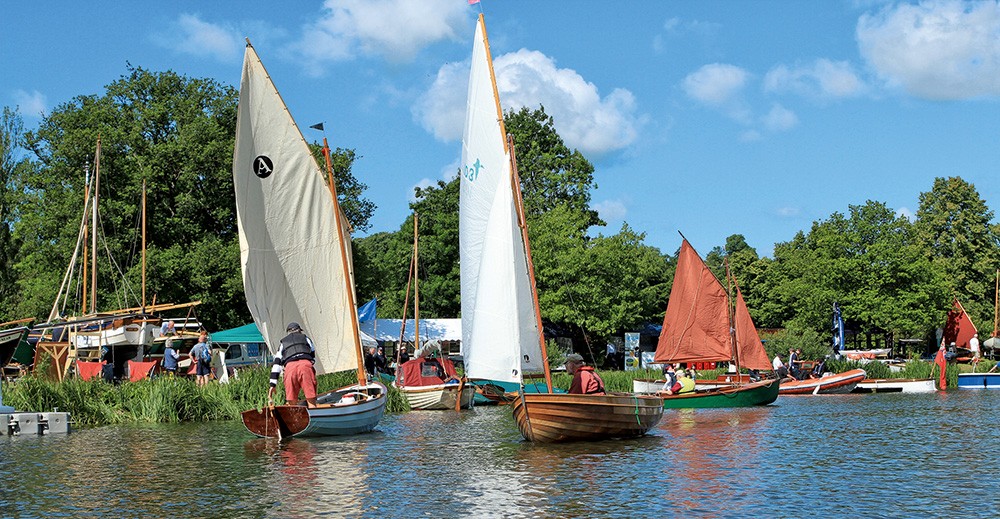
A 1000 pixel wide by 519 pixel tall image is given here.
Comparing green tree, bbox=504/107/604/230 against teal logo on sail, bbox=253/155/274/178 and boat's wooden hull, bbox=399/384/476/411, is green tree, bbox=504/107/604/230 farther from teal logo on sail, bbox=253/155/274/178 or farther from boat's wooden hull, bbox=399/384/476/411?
teal logo on sail, bbox=253/155/274/178

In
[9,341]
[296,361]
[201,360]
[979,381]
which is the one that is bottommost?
[979,381]

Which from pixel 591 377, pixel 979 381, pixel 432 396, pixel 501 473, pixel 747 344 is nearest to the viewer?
pixel 501 473

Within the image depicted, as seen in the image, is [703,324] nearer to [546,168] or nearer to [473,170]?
[473,170]

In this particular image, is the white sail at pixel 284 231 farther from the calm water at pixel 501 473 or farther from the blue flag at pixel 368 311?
the blue flag at pixel 368 311

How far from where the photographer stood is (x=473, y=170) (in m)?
26.1

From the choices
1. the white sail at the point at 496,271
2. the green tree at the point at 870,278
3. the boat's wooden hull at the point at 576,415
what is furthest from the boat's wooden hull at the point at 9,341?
the green tree at the point at 870,278

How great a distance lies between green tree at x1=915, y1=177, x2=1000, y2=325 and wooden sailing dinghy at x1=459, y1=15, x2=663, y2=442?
64776mm

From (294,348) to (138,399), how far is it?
843 cm

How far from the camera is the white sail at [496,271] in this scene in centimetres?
2336

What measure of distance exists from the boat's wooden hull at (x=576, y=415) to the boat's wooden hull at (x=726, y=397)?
13881mm

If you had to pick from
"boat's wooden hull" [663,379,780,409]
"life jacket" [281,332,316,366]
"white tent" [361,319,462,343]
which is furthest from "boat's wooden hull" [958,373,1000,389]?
"life jacket" [281,332,316,366]

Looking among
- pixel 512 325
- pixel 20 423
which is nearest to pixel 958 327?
pixel 512 325

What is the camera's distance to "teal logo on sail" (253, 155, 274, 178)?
26.0m

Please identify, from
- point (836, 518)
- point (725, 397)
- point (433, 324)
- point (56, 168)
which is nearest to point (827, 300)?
point (433, 324)
